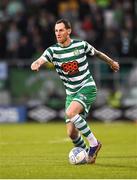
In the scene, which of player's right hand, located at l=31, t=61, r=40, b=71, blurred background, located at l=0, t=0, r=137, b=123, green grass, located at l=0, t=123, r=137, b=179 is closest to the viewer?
green grass, located at l=0, t=123, r=137, b=179

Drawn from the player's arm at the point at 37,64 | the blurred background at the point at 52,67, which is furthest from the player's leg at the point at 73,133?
the blurred background at the point at 52,67

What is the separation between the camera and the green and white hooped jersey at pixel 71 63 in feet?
40.9

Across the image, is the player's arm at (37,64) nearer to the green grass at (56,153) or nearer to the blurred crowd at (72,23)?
the green grass at (56,153)

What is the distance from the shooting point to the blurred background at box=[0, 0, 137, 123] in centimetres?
2378

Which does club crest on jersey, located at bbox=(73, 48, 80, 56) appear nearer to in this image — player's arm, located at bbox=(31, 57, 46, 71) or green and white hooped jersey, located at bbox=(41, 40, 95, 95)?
green and white hooped jersey, located at bbox=(41, 40, 95, 95)

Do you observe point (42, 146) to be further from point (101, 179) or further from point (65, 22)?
point (101, 179)

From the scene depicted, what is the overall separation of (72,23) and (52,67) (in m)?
3.02

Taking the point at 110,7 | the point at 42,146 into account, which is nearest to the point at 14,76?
the point at 110,7

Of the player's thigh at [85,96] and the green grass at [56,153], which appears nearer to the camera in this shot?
the green grass at [56,153]

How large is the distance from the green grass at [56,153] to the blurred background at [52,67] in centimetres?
140

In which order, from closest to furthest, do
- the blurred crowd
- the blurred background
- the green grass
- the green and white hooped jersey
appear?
the green grass
the green and white hooped jersey
the blurred background
the blurred crowd

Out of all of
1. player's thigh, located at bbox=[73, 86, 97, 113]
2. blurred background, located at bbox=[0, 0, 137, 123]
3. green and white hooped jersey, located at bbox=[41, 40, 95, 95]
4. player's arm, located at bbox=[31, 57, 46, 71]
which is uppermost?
player's arm, located at bbox=[31, 57, 46, 71]

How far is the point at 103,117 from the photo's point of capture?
23.9 m

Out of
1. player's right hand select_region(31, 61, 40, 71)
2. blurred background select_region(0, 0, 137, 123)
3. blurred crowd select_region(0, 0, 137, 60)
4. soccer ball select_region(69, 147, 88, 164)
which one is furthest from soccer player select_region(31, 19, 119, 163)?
blurred crowd select_region(0, 0, 137, 60)
